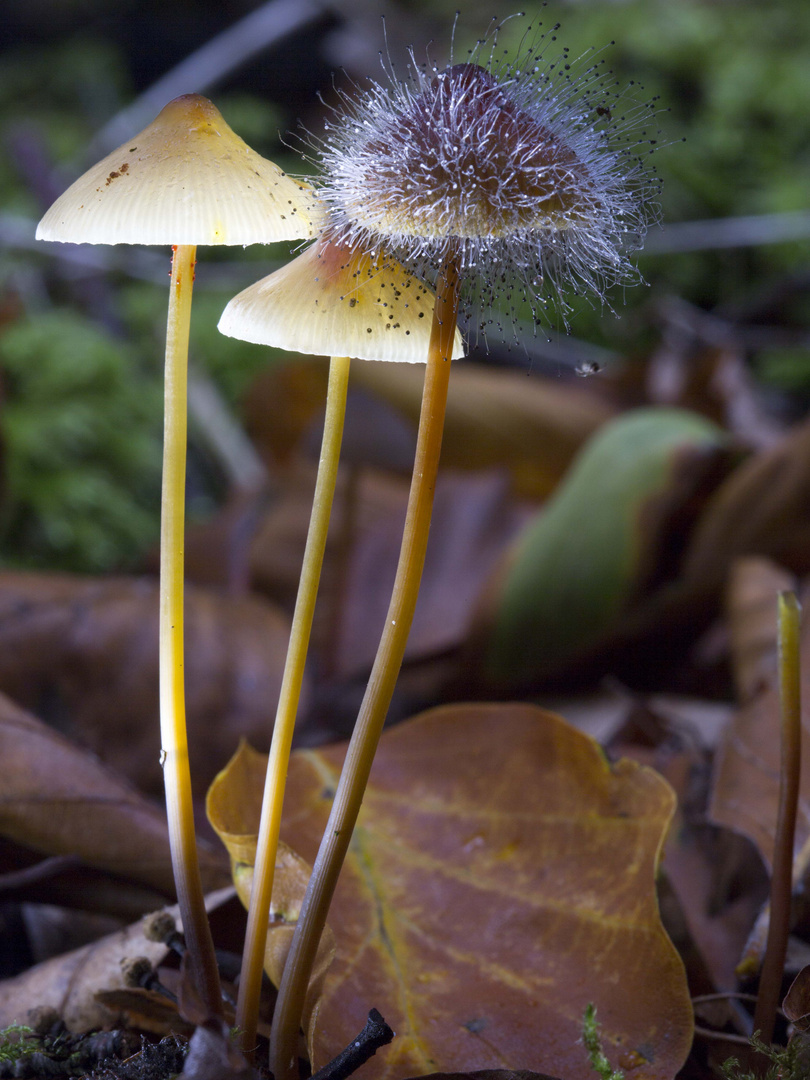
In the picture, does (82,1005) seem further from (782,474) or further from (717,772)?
(782,474)

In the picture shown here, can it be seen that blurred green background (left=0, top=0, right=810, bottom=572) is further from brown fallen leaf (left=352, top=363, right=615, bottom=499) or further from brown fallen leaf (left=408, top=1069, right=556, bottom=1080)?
brown fallen leaf (left=408, top=1069, right=556, bottom=1080)

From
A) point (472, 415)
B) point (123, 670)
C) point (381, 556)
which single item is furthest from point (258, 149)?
point (123, 670)

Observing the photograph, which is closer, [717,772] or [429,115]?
[429,115]

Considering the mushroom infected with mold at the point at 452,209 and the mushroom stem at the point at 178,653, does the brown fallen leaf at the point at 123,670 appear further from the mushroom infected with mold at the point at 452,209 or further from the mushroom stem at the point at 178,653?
the mushroom infected with mold at the point at 452,209

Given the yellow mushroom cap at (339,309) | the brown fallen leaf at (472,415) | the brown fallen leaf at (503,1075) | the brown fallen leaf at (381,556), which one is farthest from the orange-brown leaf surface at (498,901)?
the brown fallen leaf at (472,415)

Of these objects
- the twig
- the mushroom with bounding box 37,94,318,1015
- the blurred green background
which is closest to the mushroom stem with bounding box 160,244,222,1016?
the mushroom with bounding box 37,94,318,1015

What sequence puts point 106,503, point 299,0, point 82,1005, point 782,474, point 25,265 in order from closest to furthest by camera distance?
1. point 82,1005
2. point 782,474
3. point 106,503
4. point 25,265
5. point 299,0

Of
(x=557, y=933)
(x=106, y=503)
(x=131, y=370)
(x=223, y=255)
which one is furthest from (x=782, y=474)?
(x=223, y=255)
